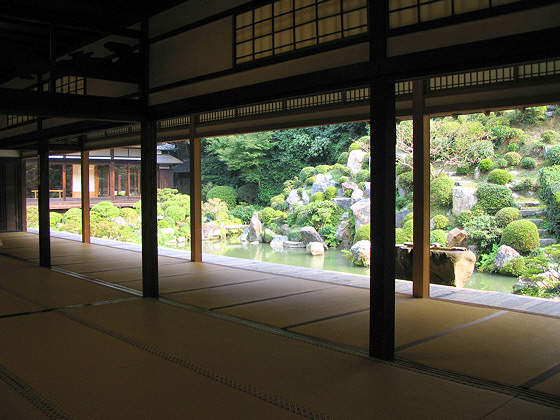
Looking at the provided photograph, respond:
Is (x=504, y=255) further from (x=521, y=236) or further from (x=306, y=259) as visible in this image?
(x=306, y=259)

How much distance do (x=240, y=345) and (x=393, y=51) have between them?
8.28 ft

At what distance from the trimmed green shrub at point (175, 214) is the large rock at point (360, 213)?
721 centimetres

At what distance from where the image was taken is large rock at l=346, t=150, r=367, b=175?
59.2 ft

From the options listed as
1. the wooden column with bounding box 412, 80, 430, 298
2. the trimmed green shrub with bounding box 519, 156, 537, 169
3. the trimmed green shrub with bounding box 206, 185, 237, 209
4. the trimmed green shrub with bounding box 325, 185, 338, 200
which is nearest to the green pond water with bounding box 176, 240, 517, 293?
the trimmed green shrub with bounding box 325, 185, 338, 200

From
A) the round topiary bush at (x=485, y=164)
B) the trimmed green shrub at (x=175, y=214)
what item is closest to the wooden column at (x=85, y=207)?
the trimmed green shrub at (x=175, y=214)

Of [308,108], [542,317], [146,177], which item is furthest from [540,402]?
[308,108]

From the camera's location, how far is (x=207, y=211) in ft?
70.5

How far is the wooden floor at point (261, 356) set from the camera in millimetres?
2883

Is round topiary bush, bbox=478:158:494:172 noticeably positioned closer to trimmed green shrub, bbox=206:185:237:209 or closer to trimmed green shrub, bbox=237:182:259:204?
trimmed green shrub, bbox=237:182:259:204

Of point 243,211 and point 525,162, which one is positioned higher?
point 525,162

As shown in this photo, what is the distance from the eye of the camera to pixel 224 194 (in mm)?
22562

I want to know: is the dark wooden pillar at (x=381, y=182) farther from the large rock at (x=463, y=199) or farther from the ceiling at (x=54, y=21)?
the large rock at (x=463, y=199)

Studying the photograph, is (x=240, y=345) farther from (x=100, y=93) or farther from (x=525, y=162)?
(x=525, y=162)

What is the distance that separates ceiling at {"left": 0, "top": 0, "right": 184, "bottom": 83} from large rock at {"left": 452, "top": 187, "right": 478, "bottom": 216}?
10.6 m
